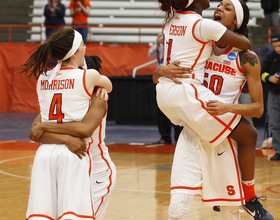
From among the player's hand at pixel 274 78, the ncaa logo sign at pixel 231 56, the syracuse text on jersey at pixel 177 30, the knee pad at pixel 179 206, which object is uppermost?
the syracuse text on jersey at pixel 177 30

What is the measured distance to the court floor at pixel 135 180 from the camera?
4.74 m

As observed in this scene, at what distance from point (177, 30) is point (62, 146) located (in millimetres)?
1181

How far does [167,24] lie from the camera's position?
3609mm

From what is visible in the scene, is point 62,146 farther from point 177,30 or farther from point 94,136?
point 177,30

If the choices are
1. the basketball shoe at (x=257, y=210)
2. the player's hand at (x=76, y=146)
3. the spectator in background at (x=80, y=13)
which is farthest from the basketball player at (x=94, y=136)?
the spectator in background at (x=80, y=13)

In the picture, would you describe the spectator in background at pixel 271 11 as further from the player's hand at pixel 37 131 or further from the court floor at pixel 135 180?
the player's hand at pixel 37 131

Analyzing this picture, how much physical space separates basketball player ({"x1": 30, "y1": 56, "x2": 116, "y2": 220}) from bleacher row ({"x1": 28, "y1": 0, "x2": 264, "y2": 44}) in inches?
453

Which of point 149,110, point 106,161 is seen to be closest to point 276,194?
point 106,161

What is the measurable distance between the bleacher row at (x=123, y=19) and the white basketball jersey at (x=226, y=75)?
11.2 meters

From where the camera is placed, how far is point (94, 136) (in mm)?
3342

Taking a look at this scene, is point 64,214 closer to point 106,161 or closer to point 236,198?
point 106,161

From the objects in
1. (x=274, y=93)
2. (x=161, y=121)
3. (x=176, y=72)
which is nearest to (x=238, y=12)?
(x=176, y=72)

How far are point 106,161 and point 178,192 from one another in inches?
22.0

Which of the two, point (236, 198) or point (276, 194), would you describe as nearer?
point (236, 198)
